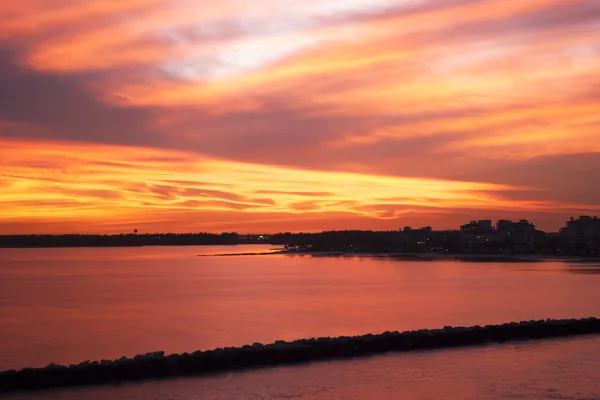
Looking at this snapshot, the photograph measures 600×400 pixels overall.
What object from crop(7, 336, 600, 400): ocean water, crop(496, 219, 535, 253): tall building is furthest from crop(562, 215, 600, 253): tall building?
crop(7, 336, 600, 400): ocean water

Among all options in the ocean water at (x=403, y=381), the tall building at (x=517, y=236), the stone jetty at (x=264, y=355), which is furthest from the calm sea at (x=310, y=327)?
the tall building at (x=517, y=236)

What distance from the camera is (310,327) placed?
25.5 meters

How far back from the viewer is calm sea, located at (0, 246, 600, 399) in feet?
43.2

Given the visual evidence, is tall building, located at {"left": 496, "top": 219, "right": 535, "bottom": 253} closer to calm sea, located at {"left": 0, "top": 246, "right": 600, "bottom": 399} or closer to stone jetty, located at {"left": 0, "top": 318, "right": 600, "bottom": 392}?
calm sea, located at {"left": 0, "top": 246, "right": 600, "bottom": 399}

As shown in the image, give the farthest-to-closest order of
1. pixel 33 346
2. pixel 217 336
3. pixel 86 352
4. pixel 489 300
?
pixel 489 300 < pixel 217 336 < pixel 33 346 < pixel 86 352

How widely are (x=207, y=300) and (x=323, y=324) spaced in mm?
13714

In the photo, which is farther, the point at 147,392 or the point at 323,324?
the point at 323,324

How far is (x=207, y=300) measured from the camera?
3862 centimetres

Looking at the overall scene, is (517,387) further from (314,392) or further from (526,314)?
(526,314)

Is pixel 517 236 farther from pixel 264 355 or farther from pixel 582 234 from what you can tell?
pixel 264 355

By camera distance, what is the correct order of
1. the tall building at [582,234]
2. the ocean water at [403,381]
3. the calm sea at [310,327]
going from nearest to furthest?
the ocean water at [403,381] → the calm sea at [310,327] → the tall building at [582,234]

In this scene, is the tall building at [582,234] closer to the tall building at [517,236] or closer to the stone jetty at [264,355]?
the tall building at [517,236]

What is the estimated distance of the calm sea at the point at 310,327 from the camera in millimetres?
13156

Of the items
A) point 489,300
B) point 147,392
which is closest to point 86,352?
point 147,392
